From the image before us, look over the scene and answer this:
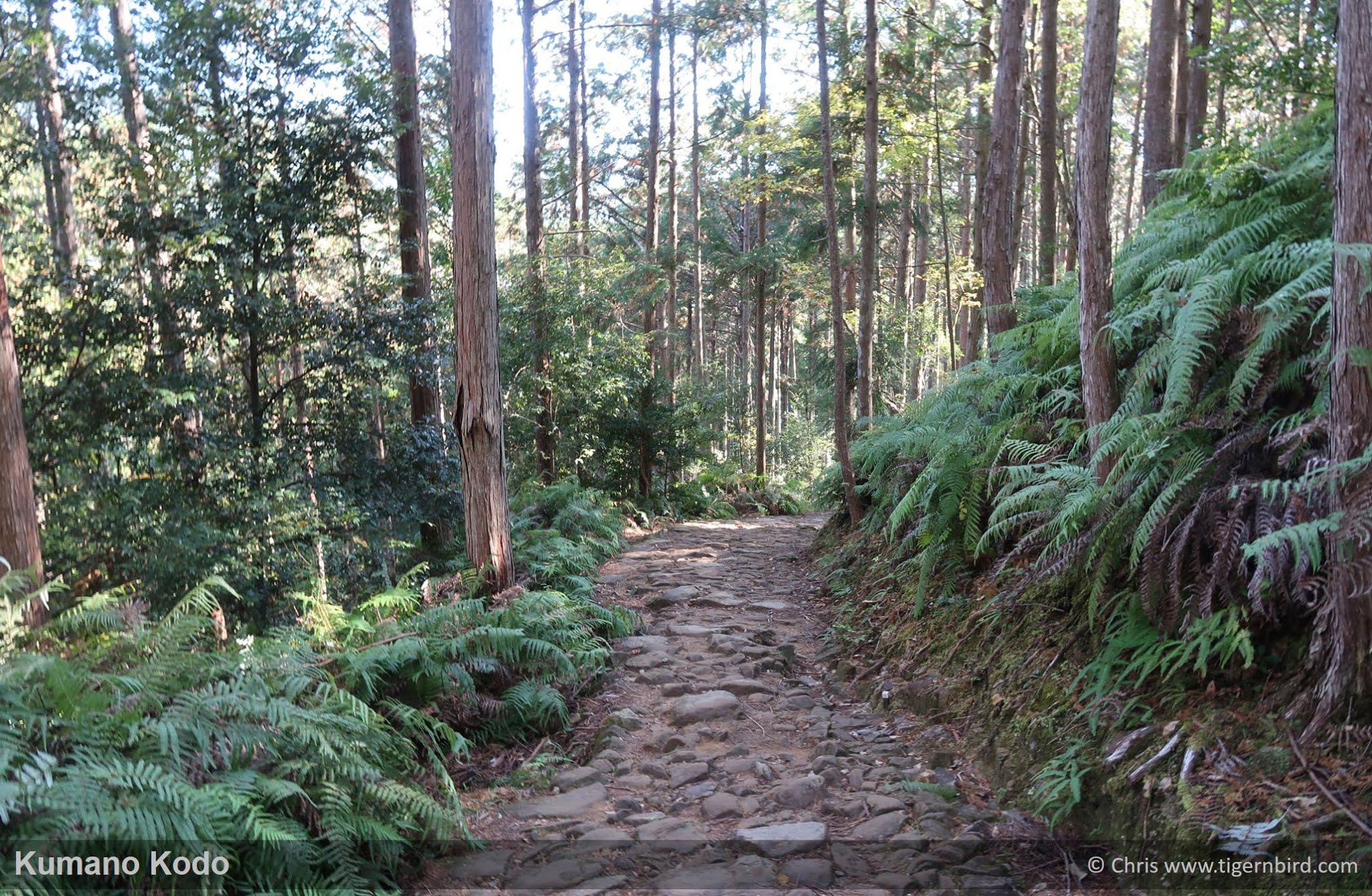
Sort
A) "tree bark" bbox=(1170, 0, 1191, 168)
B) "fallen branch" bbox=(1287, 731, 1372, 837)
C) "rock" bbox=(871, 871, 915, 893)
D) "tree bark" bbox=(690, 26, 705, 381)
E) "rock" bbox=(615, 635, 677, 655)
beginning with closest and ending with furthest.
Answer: "fallen branch" bbox=(1287, 731, 1372, 837)
"rock" bbox=(871, 871, 915, 893)
"rock" bbox=(615, 635, 677, 655)
"tree bark" bbox=(1170, 0, 1191, 168)
"tree bark" bbox=(690, 26, 705, 381)

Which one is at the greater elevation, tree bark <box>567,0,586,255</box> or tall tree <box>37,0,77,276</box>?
tree bark <box>567,0,586,255</box>

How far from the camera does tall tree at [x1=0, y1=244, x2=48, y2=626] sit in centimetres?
688

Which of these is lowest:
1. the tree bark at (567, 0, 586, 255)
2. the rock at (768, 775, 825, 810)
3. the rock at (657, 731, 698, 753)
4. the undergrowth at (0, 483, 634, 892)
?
the rock at (657, 731, 698, 753)

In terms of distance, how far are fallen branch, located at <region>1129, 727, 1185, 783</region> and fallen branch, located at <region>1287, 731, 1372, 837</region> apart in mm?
370

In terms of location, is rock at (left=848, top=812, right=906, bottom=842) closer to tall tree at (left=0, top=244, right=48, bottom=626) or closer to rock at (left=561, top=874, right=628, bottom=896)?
rock at (left=561, top=874, right=628, bottom=896)

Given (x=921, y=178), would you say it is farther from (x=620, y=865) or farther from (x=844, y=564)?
(x=620, y=865)

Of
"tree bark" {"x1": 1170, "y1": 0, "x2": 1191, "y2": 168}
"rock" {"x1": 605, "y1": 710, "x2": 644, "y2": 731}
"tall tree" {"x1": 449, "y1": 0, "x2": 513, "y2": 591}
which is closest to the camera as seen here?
"rock" {"x1": 605, "y1": 710, "x2": 644, "y2": 731}

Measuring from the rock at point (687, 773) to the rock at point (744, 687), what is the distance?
115 cm

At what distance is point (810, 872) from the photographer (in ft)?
11.0

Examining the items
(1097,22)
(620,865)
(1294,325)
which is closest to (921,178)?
(1097,22)

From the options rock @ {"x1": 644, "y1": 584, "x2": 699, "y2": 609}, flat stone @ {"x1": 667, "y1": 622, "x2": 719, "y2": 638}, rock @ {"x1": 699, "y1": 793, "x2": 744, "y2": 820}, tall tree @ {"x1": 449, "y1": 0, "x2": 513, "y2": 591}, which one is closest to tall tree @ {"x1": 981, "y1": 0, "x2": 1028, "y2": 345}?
rock @ {"x1": 644, "y1": 584, "x2": 699, "y2": 609}

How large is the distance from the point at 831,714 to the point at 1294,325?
333 centimetres

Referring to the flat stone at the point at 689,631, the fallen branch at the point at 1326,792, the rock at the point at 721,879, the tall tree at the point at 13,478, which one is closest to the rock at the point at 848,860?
the rock at the point at 721,879

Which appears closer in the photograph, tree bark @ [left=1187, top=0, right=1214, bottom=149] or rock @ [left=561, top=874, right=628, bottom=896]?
rock @ [left=561, top=874, right=628, bottom=896]
